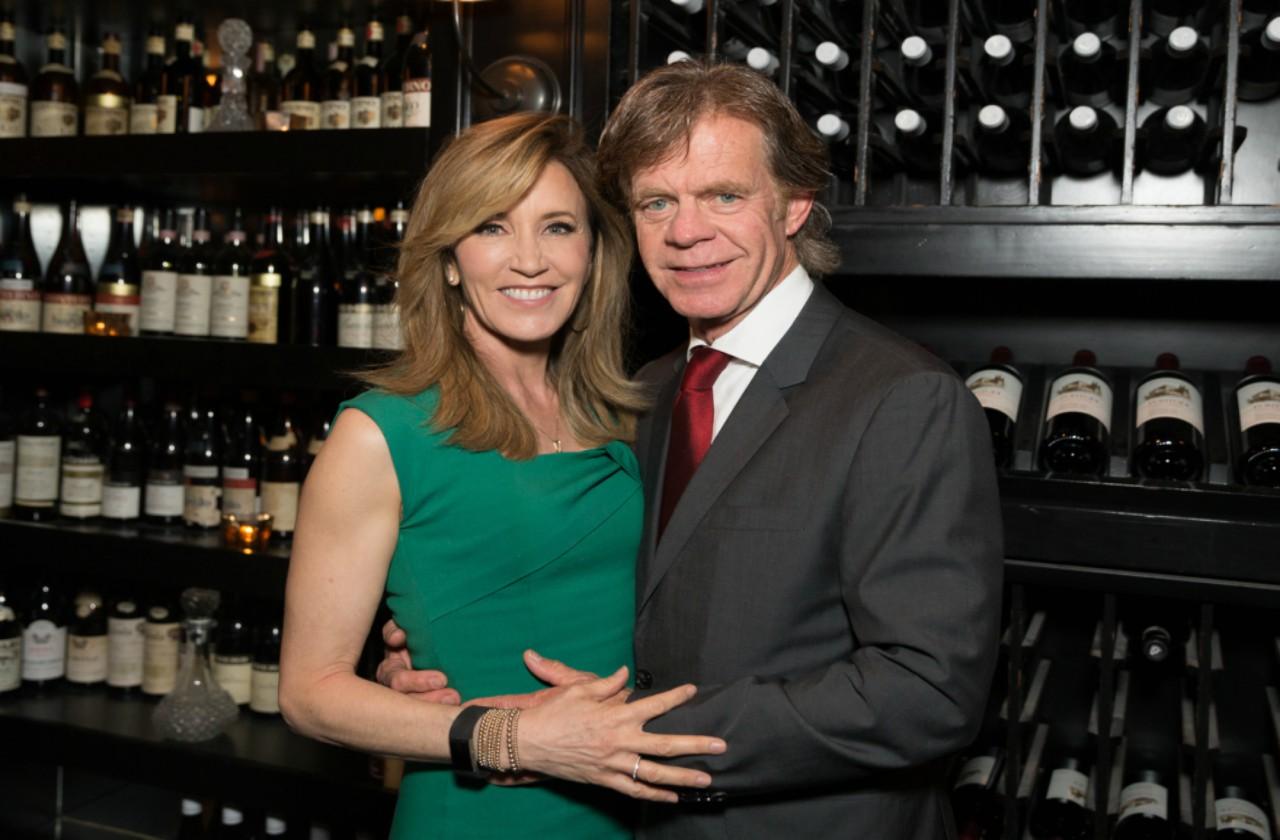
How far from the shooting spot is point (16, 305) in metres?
2.52

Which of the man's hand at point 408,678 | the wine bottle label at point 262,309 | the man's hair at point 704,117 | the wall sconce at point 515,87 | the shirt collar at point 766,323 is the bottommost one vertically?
the man's hand at point 408,678

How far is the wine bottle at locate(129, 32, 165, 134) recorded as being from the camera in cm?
247

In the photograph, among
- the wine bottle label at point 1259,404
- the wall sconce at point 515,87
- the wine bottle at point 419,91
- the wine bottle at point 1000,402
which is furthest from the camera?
the wine bottle at point 419,91

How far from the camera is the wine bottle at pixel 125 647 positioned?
8.23 ft

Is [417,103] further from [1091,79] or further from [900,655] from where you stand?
[900,655]

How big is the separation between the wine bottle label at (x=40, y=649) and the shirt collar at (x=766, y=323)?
1.84m

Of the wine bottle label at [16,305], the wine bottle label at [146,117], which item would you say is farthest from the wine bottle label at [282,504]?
the wine bottle label at [146,117]

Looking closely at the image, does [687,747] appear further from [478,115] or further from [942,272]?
[478,115]

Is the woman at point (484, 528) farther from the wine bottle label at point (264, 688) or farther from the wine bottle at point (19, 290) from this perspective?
the wine bottle at point (19, 290)

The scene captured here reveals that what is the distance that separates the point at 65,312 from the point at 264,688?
916mm

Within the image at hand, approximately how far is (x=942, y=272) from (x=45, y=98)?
2053 millimetres

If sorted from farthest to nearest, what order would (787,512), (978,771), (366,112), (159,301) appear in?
(159,301), (366,112), (978,771), (787,512)

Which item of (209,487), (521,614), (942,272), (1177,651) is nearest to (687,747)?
(521,614)

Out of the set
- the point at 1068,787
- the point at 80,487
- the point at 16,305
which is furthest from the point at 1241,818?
the point at 16,305
